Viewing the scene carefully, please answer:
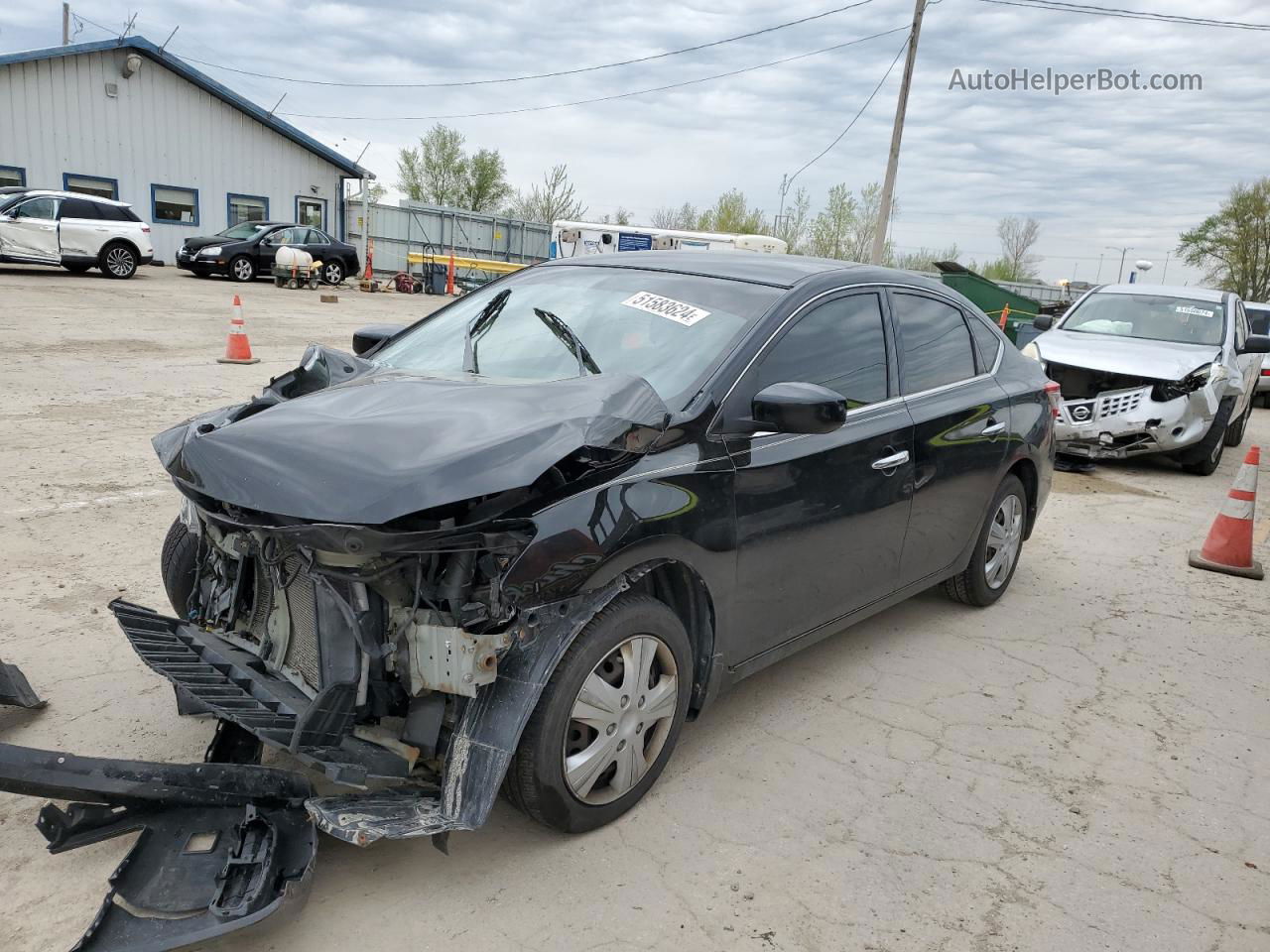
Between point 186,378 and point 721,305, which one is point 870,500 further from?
point 186,378

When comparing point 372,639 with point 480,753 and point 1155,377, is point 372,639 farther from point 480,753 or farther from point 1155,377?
point 1155,377

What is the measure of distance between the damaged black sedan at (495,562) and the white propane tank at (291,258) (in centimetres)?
2080

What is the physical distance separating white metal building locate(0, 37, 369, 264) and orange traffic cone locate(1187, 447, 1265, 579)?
91.8 ft

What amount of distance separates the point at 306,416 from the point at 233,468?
0.27 m

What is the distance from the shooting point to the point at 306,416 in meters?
2.66

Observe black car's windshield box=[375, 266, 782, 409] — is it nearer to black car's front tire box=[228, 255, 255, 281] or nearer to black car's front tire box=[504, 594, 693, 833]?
black car's front tire box=[504, 594, 693, 833]

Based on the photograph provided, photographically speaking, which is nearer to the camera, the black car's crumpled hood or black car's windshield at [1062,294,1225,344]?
the black car's crumpled hood

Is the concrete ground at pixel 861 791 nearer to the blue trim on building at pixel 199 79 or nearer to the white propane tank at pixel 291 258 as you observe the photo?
the white propane tank at pixel 291 258

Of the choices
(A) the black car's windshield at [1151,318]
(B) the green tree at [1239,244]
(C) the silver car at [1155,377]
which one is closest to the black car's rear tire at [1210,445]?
(C) the silver car at [1155,377]

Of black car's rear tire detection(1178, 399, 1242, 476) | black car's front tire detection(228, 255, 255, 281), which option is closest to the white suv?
black car's front tire detection(228, 255, 255, 281)

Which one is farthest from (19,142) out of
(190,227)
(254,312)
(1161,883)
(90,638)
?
(1161,883)

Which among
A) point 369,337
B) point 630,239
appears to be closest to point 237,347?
point 369,337

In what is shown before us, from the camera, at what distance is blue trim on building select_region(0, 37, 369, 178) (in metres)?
24.2

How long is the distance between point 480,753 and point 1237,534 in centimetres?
563
